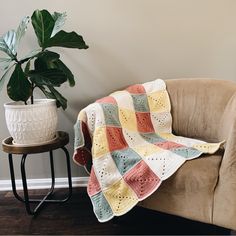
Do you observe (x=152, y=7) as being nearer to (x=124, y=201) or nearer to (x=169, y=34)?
(x=169, y=34)

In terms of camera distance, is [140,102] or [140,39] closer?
[140,102]

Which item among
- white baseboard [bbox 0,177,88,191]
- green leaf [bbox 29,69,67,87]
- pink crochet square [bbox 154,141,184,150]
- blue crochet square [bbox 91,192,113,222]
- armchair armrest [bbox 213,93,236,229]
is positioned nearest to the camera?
armchair armrest [bbox 213,93,236,229]

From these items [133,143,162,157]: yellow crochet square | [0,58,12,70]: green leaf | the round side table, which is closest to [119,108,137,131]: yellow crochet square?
[133,143,162,157]: yellow crochet square

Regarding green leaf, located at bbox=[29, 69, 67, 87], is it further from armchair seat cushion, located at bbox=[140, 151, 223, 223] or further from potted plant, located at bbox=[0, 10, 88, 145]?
armchair seat cushion, located at bbox=[140, 151, 223, 223]

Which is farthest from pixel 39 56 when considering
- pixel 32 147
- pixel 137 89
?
pixel 137 89

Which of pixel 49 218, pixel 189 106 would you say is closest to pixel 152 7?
pixel 189 106

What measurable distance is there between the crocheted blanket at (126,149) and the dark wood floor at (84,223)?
282 millimetres

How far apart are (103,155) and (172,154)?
0.31 metres

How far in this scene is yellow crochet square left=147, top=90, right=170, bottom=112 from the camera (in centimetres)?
163

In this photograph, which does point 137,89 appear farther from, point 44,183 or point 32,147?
point 44,183

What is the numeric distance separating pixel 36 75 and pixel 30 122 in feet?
0.82

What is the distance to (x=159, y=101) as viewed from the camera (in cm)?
164

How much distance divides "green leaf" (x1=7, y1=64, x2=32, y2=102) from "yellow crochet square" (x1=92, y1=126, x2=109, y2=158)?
44 cm

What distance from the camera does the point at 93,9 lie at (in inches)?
69.9
